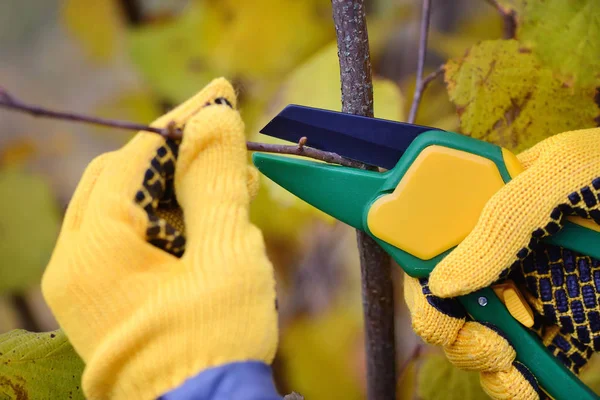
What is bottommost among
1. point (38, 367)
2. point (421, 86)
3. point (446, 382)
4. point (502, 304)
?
point (446, 382)

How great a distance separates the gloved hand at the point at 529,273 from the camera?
0.36 meters

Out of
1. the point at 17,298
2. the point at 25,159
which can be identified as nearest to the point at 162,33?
the point at 25,159

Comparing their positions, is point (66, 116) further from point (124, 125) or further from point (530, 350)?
point (530, 350)

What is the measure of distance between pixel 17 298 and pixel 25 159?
14cm

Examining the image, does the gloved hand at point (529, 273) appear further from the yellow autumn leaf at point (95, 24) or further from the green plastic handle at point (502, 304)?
the yellow autumn leaf at point (95, 24)

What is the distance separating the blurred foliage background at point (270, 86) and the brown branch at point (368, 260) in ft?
0.21

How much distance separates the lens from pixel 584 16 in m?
0.50

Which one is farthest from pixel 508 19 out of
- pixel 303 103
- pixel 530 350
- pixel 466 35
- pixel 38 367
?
pixel 38 367

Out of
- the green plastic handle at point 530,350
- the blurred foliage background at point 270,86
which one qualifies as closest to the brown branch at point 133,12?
the blurred foliage background at point 270,86

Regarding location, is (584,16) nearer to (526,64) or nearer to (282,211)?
(526,64)

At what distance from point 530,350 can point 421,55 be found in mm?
301

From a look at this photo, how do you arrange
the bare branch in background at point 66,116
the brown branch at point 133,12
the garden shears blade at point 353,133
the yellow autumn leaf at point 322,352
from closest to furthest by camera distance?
the bare branch in background at point 66,116, the garden shears blade at point 353,133, the brown branch at point 133,12, the yellow autumn leaf at point 322,352

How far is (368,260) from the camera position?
507mm

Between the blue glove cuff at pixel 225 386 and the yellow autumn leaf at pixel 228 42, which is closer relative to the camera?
the blue glove cuff at pixel 225 386
